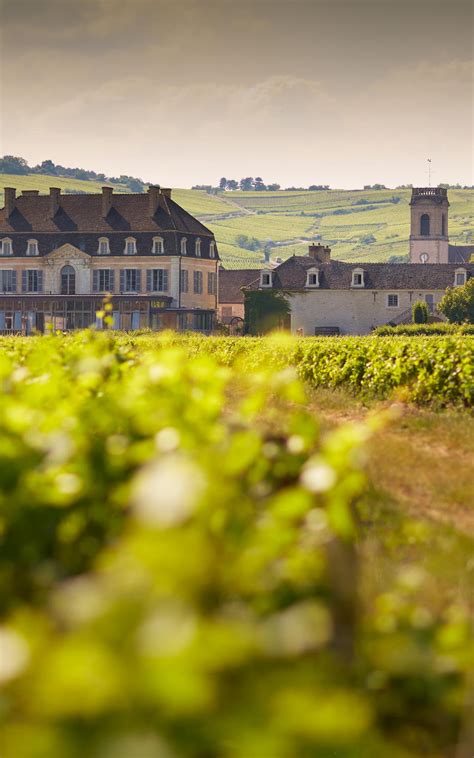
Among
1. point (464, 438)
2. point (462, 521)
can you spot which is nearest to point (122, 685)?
point (462, 521)

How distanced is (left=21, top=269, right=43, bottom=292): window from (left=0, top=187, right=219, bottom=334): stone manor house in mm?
84

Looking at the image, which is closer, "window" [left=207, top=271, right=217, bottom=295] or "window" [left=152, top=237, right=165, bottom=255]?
"window" [left=152, top=237, right=165, bottom=255]

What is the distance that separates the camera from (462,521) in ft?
33.6

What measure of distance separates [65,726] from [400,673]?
2.33 m

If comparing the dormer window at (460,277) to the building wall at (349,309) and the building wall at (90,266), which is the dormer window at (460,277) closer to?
the building wall at (349,309)

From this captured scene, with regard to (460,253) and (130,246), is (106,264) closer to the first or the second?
(130,246)

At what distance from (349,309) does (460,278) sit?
9.13 metres

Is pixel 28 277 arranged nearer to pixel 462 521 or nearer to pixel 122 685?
pixel 462 521

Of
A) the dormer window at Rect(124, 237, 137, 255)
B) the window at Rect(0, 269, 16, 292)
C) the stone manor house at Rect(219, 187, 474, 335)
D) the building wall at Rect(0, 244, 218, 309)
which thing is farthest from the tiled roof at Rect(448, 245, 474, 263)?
the window at Rect(0, 269, 16, 292)

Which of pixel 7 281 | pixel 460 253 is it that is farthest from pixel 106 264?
pixel 460 253

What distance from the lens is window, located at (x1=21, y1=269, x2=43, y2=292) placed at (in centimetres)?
9244

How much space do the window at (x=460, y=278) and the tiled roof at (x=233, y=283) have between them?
31.5 m

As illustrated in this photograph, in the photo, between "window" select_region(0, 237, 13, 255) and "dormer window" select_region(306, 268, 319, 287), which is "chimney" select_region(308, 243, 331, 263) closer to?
"dormer window" select_region(306, 268, 319, 287)

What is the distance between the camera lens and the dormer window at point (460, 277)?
86250mm
